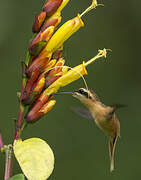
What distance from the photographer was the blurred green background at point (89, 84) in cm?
368

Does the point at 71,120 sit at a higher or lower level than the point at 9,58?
lower

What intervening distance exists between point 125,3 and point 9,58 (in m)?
1.48

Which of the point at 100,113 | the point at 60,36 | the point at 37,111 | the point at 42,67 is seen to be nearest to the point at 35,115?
the point at 37,111

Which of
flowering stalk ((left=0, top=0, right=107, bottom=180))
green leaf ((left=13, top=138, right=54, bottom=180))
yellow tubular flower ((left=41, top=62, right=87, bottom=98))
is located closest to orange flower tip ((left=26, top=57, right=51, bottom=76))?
flowering stalk ((left=0, top=0, right=107, bottom=180))

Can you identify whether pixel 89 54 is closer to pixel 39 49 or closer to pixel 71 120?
pixel 71 120

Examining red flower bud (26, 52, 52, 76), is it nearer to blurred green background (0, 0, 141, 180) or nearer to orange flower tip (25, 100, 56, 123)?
orange flower tip (25, 100, 56, 123)

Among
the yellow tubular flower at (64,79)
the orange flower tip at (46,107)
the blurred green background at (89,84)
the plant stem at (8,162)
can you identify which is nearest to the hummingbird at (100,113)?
the yellow tubular flower at (64,79)

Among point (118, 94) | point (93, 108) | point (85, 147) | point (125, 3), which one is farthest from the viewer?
point (125, 3)

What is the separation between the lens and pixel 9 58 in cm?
386

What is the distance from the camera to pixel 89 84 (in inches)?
158

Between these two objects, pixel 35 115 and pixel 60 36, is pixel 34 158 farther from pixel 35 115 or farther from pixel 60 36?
pixel 60 36

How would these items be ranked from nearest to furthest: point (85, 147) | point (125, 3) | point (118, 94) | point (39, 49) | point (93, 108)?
point (39, 49), point (93, 108), point (85, 147), point (118, 94), point (125, 3)

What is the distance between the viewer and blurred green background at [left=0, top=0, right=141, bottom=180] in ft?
12.1

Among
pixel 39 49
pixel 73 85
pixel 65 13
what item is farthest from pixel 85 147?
pixel 39 49
